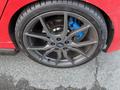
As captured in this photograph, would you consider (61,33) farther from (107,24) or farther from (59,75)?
(59,75)

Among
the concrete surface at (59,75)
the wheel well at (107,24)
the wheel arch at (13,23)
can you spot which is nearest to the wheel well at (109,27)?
the wheel well at (107,24)

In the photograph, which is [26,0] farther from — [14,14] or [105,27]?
[105,27]

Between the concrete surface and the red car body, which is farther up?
the red car body

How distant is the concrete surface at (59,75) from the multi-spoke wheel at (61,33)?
0.18 m

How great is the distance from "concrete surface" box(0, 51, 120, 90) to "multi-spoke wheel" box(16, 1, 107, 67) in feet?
0.59

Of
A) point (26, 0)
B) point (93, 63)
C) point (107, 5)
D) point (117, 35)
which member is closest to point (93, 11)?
point (107, 5)

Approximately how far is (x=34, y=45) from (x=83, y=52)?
1.59 feet

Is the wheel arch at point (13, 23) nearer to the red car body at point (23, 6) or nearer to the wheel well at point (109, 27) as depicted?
the red car body at point (23, 6)

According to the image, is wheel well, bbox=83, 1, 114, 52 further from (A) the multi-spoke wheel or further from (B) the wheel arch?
(B) the wheel arch

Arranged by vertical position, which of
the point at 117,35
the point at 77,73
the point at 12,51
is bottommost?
the point at 77,73

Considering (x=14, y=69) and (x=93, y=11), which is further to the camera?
(x=14, y=69)

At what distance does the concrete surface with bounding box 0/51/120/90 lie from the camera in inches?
114

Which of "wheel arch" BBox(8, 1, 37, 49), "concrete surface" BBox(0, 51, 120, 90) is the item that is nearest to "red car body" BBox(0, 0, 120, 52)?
"wheel arch" BBox(8, 1, 37, 49)

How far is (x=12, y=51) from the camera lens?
9.11ft
